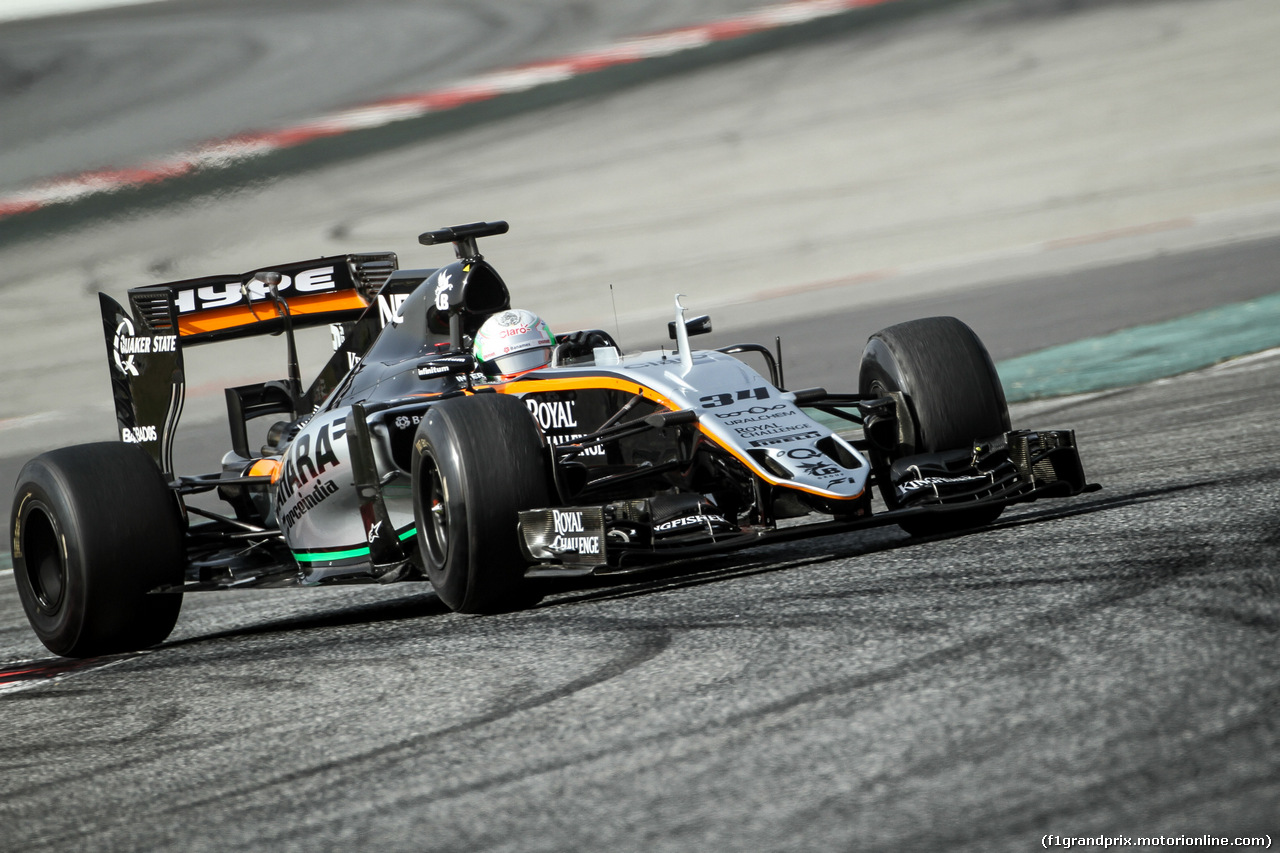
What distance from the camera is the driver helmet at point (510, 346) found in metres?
7.64

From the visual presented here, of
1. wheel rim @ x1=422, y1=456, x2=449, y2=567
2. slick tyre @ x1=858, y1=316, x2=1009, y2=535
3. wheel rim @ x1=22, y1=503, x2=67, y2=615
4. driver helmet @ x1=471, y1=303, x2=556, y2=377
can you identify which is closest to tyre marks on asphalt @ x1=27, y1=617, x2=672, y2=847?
wheel rim @ x1=422, y1=456, x2=449, y2=567

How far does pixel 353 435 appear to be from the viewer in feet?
23.7

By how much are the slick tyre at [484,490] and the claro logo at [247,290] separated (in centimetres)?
293

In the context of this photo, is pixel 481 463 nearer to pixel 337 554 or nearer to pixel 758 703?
pixel 337 554

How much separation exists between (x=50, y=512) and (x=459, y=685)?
9.85 feet

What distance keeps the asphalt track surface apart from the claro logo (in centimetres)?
160

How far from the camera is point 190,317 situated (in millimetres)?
8984

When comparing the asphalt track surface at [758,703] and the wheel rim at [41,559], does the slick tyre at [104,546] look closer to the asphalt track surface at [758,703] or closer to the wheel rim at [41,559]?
the wheel rim at [41,559]

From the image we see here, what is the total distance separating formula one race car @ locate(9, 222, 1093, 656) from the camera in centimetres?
625

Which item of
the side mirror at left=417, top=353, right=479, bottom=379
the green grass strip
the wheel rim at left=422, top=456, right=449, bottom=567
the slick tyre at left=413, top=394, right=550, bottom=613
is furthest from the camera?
the green grass strip

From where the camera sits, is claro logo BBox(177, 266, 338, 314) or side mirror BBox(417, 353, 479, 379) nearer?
side mirror BBox(417, 353, 479, 379)

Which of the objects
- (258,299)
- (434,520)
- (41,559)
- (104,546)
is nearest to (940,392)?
(434,520)

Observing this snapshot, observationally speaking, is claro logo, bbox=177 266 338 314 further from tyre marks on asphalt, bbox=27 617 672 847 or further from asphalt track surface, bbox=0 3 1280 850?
tyre marks on asphalt, bbox=27 617 672 847

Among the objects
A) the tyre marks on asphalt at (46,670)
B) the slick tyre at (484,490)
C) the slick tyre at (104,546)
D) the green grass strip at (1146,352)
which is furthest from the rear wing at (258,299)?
the green grass strip at (1146,352)
